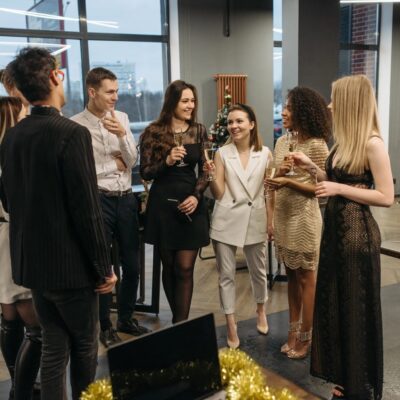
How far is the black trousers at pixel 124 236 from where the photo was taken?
281 cm

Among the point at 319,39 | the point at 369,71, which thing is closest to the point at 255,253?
the point at 319,39

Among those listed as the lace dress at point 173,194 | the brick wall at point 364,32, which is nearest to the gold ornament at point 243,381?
→ the lace dress at point 173,194

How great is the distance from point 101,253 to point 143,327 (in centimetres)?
167

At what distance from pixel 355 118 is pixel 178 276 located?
1.36m

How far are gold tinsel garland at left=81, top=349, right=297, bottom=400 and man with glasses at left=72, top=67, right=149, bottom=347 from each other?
161 centimetres

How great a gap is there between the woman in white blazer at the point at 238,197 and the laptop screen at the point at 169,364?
1.59 metres

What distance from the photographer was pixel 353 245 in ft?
6.88

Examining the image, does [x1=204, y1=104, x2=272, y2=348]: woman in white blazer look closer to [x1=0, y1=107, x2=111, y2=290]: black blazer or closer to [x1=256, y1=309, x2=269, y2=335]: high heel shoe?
[x1=256, y1=309, x2=269, y2=335]: high heel shoe

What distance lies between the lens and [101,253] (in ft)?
5.44

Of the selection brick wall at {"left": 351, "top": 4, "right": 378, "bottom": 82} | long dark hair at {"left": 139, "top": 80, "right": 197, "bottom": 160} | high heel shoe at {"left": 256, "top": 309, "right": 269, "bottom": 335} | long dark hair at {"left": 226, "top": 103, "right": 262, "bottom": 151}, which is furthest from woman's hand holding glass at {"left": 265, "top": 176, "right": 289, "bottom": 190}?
brick wall at {"left": 351, "top": 4, "right": 378, "bottom": 82}

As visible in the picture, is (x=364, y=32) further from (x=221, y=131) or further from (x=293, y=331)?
(x=293, y=331)

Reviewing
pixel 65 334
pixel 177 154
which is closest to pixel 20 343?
pixel 65 334

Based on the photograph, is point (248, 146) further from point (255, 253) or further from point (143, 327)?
point (143, 327)

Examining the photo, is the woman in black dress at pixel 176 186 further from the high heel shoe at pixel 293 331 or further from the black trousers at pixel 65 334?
the black trousers at pixel 65 334
